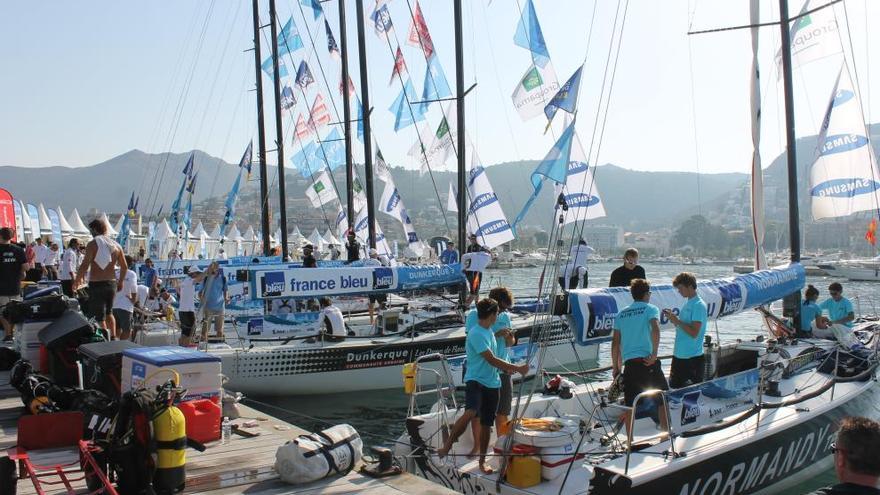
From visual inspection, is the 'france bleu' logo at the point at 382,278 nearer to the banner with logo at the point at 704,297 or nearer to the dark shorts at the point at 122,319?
the dark shorts at the point at 122,319

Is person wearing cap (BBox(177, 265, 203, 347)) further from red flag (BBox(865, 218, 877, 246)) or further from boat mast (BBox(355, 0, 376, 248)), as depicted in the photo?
red flag (BBox(865, 218, 877, 246))

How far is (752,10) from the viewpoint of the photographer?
12.1 meters

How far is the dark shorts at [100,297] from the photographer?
9.28m

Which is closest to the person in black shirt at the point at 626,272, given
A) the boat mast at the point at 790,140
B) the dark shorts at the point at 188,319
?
the boat mast at the point at 790,140

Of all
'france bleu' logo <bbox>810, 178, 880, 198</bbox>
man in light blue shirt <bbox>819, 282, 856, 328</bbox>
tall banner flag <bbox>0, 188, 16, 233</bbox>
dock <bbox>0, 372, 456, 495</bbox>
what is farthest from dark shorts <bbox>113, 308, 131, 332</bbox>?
'france bleu' logo <bbox>810, 178, 880, 198</bbox>

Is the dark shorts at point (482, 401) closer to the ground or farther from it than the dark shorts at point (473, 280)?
closer to the ground

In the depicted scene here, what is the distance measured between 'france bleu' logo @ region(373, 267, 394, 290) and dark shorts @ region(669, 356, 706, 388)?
7742mm

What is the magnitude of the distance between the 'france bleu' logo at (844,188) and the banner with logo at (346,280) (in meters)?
7.53

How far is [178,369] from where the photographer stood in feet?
20.8

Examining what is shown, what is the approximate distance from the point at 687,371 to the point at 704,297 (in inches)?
53.6

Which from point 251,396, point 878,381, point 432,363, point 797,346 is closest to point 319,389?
point 251,396

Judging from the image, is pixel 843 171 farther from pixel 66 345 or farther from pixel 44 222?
pixel 44 222

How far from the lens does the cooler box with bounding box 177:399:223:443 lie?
6.43 meters

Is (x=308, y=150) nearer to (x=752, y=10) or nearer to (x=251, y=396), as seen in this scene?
(x=251, y=396)
